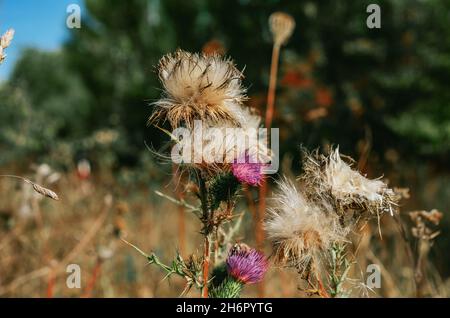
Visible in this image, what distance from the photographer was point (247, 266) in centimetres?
134

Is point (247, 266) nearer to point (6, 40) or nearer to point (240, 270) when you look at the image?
point (240, 270)

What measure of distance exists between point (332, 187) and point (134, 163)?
8.26 metres

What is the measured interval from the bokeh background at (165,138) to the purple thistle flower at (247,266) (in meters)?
0.50

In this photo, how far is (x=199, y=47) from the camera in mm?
10047

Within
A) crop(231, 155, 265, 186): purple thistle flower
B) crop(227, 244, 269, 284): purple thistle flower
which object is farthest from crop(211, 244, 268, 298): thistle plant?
crop(231, 155, 265, 186): purple thistle flower

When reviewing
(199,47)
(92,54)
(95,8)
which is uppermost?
(95,8)

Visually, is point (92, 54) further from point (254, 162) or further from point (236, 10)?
point (254, 162)

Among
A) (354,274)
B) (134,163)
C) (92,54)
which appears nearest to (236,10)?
(134,163)

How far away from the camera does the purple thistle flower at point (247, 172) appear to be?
1316 mm

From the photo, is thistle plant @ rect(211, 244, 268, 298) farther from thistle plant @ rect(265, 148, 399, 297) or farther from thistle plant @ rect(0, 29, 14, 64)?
thistle plant @ rect(0, 29, 14, 64)

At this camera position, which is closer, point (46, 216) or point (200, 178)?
point (200, 178)

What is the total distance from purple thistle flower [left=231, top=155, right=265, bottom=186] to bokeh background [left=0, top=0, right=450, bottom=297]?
0.51 meters

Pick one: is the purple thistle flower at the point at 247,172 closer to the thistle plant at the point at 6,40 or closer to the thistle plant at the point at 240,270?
the thistle plant at the point at 240,270

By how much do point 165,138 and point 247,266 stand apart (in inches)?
149
